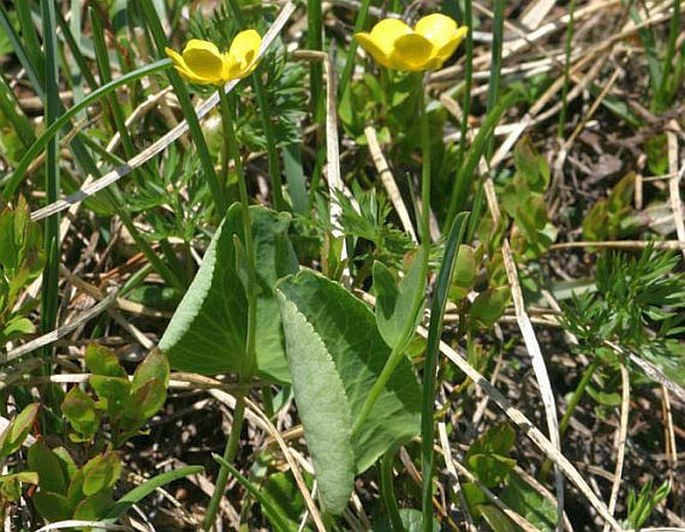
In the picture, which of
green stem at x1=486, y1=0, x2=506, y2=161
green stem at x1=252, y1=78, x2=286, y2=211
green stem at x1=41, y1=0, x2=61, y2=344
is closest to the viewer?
green stem at x1=41, y1=0, x2=61, y2=344

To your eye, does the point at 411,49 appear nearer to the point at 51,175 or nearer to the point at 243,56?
the point at 243,56

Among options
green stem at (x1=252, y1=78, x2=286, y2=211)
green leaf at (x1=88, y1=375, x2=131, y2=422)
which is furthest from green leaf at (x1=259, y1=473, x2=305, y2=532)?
green stem at (x1=252, y1=78, x2=286, y2=211)

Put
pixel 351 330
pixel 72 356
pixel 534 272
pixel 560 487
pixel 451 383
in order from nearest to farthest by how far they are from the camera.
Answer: pixel 351 330, pixel 560 487, pixel 72 356, pixel 451 383, pixel 534 272

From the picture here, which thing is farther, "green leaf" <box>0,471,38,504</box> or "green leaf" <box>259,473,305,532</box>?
"green leaf" <box>259,473,305,532</box>

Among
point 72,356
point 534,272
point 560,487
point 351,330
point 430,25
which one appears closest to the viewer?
point 430,25

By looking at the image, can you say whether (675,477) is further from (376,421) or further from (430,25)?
(430,25)

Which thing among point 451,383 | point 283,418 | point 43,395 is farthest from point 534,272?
point 43,395

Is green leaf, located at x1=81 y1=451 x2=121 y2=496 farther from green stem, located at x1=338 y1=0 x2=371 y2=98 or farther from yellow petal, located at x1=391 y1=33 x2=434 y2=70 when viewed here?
green stem, located at x1=338 y1=0 x2=371 y2=98

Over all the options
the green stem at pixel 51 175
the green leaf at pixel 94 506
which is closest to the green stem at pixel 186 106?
the green stem at pixel 51 175

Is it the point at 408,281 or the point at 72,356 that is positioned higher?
the point at 408,281
